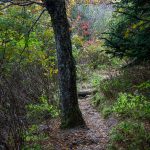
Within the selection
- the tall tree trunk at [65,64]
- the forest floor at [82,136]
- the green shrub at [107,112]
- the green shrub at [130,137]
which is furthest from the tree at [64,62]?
the green shrub at [130,137]

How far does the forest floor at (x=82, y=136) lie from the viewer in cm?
780

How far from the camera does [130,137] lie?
7.12 m

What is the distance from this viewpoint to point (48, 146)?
7605mm

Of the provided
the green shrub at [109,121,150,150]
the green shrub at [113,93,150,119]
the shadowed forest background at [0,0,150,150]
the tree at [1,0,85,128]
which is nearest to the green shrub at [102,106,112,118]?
the shadowed forest background at [0,0,150,150]

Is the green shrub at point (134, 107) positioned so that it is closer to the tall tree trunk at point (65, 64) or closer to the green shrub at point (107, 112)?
the green shrub at point (107, 112)

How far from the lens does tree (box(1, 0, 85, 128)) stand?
27.4ft

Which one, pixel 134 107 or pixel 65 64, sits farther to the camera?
pixel 134 107

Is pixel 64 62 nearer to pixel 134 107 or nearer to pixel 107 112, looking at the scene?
pixel 134 107

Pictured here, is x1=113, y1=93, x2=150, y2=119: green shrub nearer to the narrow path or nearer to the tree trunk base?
the narrow path

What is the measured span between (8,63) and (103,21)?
1834 centimetres

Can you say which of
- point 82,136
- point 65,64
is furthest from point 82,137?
point 65,64

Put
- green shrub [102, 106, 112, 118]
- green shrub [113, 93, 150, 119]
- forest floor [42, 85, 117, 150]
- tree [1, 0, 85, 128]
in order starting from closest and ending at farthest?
1. forest floor [42, 85, 117, 150]
2. green shrub [113, 93, 150, 119]
3. tree [1, 0, 85, 128]
4. green shrub [102, 106, 112, 118]

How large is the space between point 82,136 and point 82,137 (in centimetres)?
7

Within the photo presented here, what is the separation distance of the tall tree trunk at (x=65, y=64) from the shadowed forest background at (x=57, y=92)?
0.05 metres
